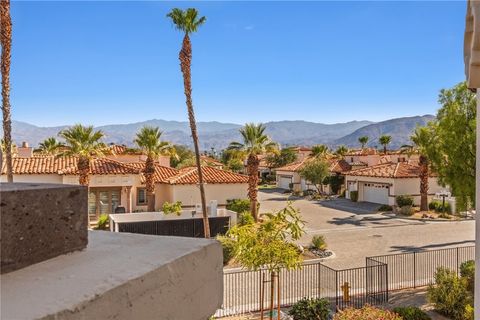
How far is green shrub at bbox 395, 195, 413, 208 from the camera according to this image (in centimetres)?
3928

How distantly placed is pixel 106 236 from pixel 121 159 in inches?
1742

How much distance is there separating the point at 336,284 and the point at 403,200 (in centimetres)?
2762

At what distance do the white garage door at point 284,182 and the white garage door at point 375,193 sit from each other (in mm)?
17960

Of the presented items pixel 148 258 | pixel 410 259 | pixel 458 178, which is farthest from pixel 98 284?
pixel 410 259

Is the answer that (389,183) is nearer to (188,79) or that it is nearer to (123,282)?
(188,79)

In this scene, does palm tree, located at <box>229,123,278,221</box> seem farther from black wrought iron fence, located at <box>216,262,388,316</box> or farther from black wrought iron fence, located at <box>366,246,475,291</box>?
black wrought iron fence, located at <box>216,262,388,316</box>

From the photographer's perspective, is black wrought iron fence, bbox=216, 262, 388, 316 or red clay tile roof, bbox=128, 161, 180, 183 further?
red clay tile roof, bbox=128, 161, 180, 183

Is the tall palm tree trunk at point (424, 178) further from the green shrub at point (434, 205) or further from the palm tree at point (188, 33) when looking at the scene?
the palm tree at point (188, 33)

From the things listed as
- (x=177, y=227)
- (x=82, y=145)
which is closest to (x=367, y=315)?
(x=177, y=227)

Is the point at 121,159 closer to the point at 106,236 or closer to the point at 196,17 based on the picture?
the point at 196,17

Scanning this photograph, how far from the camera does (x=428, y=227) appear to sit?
31969 millimetres

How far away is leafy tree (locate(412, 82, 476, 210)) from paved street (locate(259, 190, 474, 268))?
593 cm

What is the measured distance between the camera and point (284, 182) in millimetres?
66188

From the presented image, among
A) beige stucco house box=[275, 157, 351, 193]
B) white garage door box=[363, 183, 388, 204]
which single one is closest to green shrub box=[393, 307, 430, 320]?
white garage door box=[363, 183, 388, 204]
